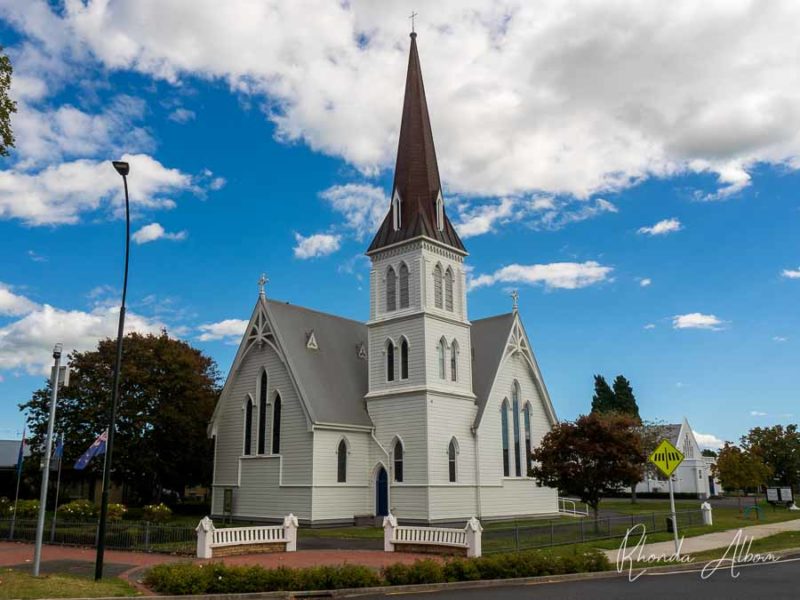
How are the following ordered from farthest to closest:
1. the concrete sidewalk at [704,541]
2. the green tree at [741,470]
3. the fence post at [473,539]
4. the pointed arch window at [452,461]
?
the green tree at [741,470]
the pointed arch window at [452,461]
the concrete sidewalk at [704,541]
the fence post at [473,539]

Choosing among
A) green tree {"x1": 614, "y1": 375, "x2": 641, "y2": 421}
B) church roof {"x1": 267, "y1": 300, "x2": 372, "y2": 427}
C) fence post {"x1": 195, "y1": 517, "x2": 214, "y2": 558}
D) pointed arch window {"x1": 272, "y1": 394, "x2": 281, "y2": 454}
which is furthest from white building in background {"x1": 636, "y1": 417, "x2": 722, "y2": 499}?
fence post {"x1": 195, "y1": 517, "x2": 214, "y2": 558}

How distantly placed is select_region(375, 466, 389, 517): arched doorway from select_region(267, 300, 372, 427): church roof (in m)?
2.81

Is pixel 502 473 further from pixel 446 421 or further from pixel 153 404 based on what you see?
pixel 153 404

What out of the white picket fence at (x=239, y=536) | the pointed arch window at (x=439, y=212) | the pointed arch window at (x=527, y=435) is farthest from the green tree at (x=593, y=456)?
the pointed arch window at (x=439, y=212)

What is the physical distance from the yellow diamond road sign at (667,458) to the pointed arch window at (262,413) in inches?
878

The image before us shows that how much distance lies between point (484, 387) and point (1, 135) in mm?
28117

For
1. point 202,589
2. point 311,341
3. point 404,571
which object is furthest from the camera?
point 311,341

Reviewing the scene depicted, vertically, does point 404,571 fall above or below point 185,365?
below

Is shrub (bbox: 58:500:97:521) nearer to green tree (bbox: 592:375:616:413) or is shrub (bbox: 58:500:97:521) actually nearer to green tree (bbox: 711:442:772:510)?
green tree (bbox: 711:442:772:510)

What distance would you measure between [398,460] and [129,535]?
1642 cm

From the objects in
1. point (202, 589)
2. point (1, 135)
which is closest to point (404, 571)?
point (202, 589)

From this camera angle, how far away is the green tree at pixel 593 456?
30.7 meters

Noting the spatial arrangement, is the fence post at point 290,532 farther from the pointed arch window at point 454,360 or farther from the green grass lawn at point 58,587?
the pointed arch window at point 454,360

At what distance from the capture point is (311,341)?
4056cm
